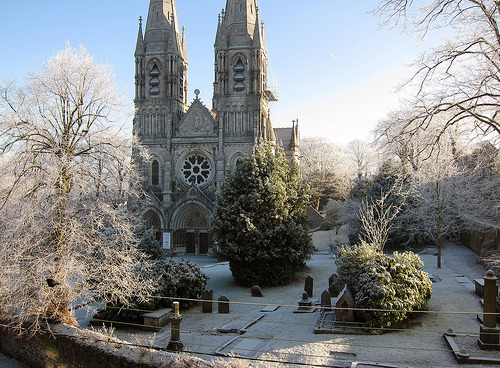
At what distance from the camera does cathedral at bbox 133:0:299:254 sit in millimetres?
35469

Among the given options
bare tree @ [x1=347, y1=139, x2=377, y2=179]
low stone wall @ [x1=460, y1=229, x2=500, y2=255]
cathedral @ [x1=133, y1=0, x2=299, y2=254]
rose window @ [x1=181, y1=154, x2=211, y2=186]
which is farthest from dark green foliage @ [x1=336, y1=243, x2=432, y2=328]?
bare tree @ [x1=347, y1=139, x2=377, y2=179]

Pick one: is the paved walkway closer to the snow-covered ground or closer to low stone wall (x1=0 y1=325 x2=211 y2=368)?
low stone wall (x1=0 y1=325 x2=211 y2=368)

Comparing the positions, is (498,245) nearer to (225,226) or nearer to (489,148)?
(489,148)

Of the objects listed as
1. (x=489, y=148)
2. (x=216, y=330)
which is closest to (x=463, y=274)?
(x=489, y=148)

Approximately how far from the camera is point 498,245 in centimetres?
2034

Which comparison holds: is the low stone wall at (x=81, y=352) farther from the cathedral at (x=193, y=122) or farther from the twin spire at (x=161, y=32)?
the twin spire at (x=161, y=32)

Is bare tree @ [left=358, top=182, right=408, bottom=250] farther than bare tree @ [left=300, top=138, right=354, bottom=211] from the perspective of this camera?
No

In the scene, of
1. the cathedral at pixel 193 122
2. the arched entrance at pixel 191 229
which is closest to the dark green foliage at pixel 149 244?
the cathedral at pixel 193 122

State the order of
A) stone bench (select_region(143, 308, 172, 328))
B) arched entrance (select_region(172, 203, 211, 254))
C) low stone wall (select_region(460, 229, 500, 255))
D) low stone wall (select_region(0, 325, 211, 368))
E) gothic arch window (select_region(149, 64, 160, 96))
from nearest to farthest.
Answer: low stone wall (select_region(0, 325, 211, 368)), stone bench (select_region(143, 308, 172, 328)), low stone wall (select_region(460, 229, 500, 255)), arched entrance (select_region(172, 203, 211, 254)), gothic arch window (select_region(149, 64, 160, 96))

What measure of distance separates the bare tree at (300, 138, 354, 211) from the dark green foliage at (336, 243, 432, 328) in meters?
39.4

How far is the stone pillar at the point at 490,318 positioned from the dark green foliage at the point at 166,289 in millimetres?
9661

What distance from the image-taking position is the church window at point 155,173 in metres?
37.1

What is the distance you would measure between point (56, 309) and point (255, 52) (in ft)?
96.2

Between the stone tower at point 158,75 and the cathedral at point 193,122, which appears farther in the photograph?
the stone tower at point 158,75
